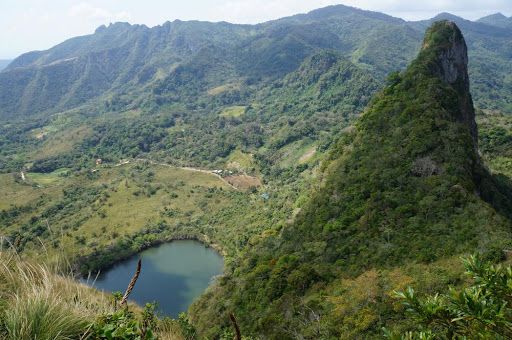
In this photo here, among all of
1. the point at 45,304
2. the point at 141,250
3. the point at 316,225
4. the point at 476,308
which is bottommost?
the point at 141,250

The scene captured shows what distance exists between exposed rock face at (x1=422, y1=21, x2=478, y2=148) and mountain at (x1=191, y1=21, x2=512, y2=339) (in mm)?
960

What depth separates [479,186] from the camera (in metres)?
42.5

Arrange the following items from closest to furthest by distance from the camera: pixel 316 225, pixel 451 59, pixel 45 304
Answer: pixel 45 304 → pixel 316 225 → pixel 451 59

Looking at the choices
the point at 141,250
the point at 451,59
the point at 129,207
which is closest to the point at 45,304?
the point at 451,59

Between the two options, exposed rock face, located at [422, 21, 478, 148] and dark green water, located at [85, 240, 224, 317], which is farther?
dark green water, located at [85, 240, 224, 317]

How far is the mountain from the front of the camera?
97.8ft

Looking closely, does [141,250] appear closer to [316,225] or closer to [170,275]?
[170,275]

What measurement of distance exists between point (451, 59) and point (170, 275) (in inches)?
2214

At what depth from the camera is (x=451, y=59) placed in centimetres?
6347

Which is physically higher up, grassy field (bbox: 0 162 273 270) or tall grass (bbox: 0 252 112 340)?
tall grass (bbox: 0 252 112 340)

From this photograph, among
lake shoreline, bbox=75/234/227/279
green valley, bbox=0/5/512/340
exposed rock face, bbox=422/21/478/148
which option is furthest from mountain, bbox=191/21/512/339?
lake shoreline, bbox=75/234/227/279

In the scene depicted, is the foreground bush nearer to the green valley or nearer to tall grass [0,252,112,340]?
the green valley

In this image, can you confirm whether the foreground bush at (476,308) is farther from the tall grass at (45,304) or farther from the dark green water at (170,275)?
the dark green water at (170,275)

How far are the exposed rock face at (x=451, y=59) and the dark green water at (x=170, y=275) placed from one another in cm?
4512
